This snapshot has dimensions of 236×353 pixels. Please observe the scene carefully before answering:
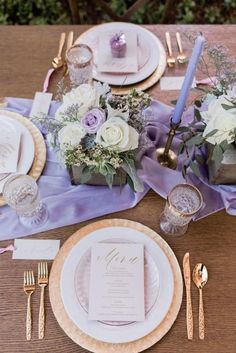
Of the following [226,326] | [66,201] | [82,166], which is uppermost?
[82,166]

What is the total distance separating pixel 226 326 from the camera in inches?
31.6

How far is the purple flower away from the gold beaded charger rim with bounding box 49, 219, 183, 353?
245 millimetres

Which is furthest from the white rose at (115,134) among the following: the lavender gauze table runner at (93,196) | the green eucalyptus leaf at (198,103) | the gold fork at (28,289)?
the gold fork at (28,289)

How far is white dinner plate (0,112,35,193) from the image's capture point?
3.11 feet

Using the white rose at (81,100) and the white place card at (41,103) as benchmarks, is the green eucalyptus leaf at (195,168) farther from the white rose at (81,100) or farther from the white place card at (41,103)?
the white place card at (41,103)

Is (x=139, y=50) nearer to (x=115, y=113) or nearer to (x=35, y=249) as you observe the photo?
(x=115, y=113)

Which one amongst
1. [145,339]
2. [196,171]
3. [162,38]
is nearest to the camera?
[145,339]

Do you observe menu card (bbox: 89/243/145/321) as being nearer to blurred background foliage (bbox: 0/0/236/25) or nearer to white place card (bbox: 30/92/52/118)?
white place card (bbox: 30/92/52/118)

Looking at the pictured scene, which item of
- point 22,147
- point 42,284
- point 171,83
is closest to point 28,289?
point 42,284

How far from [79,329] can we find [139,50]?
32.4 inches

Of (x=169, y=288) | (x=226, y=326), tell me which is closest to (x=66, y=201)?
(x=169, y=288)

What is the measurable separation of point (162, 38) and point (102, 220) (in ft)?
2.16

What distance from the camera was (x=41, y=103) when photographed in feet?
3.52

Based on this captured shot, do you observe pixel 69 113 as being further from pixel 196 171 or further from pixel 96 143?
pixel 196 171
